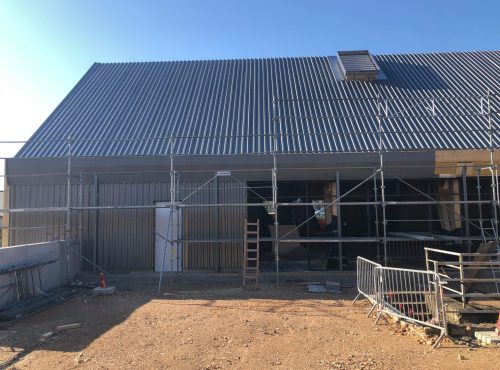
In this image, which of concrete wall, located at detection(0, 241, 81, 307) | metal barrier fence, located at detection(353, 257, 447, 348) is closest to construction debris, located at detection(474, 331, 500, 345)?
metal barrier fence, located at detection(353, 257, 447, 348)

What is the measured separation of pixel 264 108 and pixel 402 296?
32.4 ft

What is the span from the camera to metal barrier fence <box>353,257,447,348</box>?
7367 millimetres

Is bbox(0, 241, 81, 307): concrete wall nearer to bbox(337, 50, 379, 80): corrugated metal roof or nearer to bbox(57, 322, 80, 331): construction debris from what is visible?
bbox(57, 322, 80, 331): construction debris

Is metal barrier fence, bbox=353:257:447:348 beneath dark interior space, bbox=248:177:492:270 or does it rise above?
beneath

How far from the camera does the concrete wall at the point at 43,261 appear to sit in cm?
1005

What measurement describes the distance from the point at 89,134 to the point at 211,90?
17.8 ft

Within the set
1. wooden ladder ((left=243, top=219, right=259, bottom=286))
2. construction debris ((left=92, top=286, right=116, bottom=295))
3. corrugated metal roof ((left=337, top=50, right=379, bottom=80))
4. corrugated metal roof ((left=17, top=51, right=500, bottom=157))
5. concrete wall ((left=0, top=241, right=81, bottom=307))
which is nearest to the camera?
concrete wall ((left=0, top=241, right=81, bottom=307))

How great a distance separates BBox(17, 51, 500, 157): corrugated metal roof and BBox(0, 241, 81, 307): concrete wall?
11.8 ft

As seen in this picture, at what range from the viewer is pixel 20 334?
8133 mm

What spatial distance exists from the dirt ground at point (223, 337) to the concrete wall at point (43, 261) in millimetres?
1125

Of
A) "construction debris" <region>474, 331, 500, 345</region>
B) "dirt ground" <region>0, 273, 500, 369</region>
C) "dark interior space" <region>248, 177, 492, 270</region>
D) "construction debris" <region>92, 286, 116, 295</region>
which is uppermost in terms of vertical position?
"dark interior space" <region>248, 177, 492, 270</region>

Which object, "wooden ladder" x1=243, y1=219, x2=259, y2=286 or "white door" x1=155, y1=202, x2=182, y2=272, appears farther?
"white door" x1=155, y1=202, x2=182, y2=272

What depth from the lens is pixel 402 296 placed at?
944cm

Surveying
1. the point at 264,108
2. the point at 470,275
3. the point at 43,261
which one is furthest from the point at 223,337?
the point at 264,108
